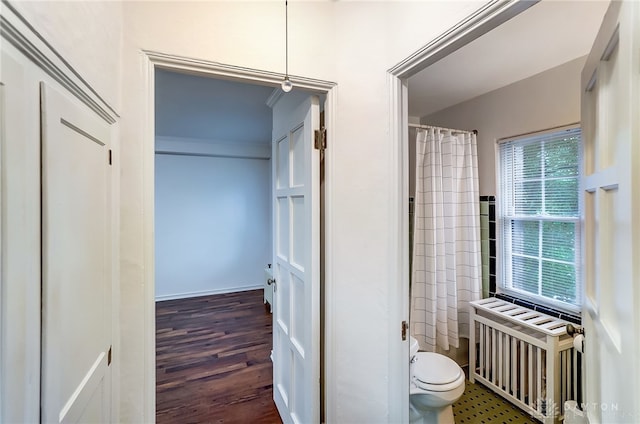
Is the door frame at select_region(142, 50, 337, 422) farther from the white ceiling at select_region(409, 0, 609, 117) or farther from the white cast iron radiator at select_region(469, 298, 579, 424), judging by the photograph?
the white cast iron radiator at select_region(469, 298, 579, 424)

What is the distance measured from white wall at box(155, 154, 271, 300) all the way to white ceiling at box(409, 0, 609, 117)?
3.17 m

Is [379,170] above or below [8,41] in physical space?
below

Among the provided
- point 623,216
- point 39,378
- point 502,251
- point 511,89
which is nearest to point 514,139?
point 511,89

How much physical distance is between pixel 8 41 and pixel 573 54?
2.72 meters

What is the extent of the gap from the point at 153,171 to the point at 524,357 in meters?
2.60

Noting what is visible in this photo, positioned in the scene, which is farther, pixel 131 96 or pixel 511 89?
pixel 511 89

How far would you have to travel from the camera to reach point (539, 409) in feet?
6.28

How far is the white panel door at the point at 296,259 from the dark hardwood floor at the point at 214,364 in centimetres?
30

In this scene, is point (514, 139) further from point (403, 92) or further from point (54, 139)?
point (54, 139)

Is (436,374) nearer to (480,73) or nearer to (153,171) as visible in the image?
(153,171)

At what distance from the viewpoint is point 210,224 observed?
15.2ft

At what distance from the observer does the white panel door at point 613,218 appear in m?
0.51

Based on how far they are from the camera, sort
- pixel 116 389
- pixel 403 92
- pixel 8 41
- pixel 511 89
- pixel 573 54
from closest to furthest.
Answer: pixel 8 41, pixel 116 389, pixel 403 92, pixel 573 54, pixel 511 89

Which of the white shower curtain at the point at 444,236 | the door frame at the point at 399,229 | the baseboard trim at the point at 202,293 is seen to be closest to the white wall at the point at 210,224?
the baseboard trim at the point at 202,293
